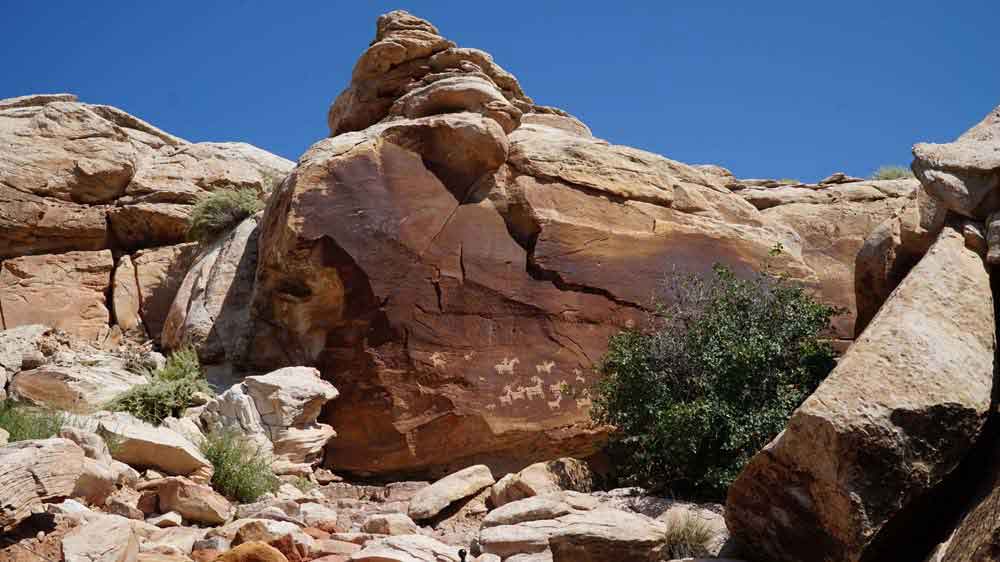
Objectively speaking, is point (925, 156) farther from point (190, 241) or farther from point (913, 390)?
point (190, 241)

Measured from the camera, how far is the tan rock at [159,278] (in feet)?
50.4

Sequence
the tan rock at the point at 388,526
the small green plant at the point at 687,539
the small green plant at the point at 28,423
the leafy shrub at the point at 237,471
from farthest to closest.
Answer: the leafy shrub at the point at 237,471 < the tan rock at the point at 388,526 < the small green plant at the point at 28,423 < the small green plant at the point at 687,539

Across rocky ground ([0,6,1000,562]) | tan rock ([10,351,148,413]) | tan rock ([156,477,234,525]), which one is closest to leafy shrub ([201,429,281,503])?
rocky ground ([0,6,1000,562])

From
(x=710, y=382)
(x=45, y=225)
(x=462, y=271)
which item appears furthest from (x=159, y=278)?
(x=710, y=382)

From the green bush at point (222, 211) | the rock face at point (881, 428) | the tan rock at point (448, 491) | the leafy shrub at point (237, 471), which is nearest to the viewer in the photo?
the rock face at point (881, 428)

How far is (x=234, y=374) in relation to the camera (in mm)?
12617

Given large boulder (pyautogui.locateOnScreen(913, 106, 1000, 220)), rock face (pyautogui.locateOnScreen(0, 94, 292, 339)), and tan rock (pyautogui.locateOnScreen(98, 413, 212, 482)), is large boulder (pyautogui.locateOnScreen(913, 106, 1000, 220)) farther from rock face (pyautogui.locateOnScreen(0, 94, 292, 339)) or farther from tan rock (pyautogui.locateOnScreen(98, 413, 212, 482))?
rock face (pyautogui.locateOnScreen(0, 94, 292, 339))

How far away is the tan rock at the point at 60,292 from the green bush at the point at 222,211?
2021mm

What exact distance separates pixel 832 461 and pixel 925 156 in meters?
2.98

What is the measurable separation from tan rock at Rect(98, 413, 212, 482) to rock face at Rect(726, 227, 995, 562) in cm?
555

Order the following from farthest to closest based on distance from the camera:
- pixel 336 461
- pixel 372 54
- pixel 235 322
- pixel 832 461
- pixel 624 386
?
pixel 372 54
pixel 235 322
pixel 336 461
pixel 624 386
pixel 832 461

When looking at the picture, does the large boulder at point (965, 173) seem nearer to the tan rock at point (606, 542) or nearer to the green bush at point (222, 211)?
the tan rock at point (606, 542)

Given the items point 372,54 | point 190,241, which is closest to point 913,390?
point 372,54

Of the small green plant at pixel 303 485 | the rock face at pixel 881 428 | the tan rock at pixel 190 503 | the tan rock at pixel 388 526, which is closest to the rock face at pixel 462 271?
the small green plant at pixel 303 485
